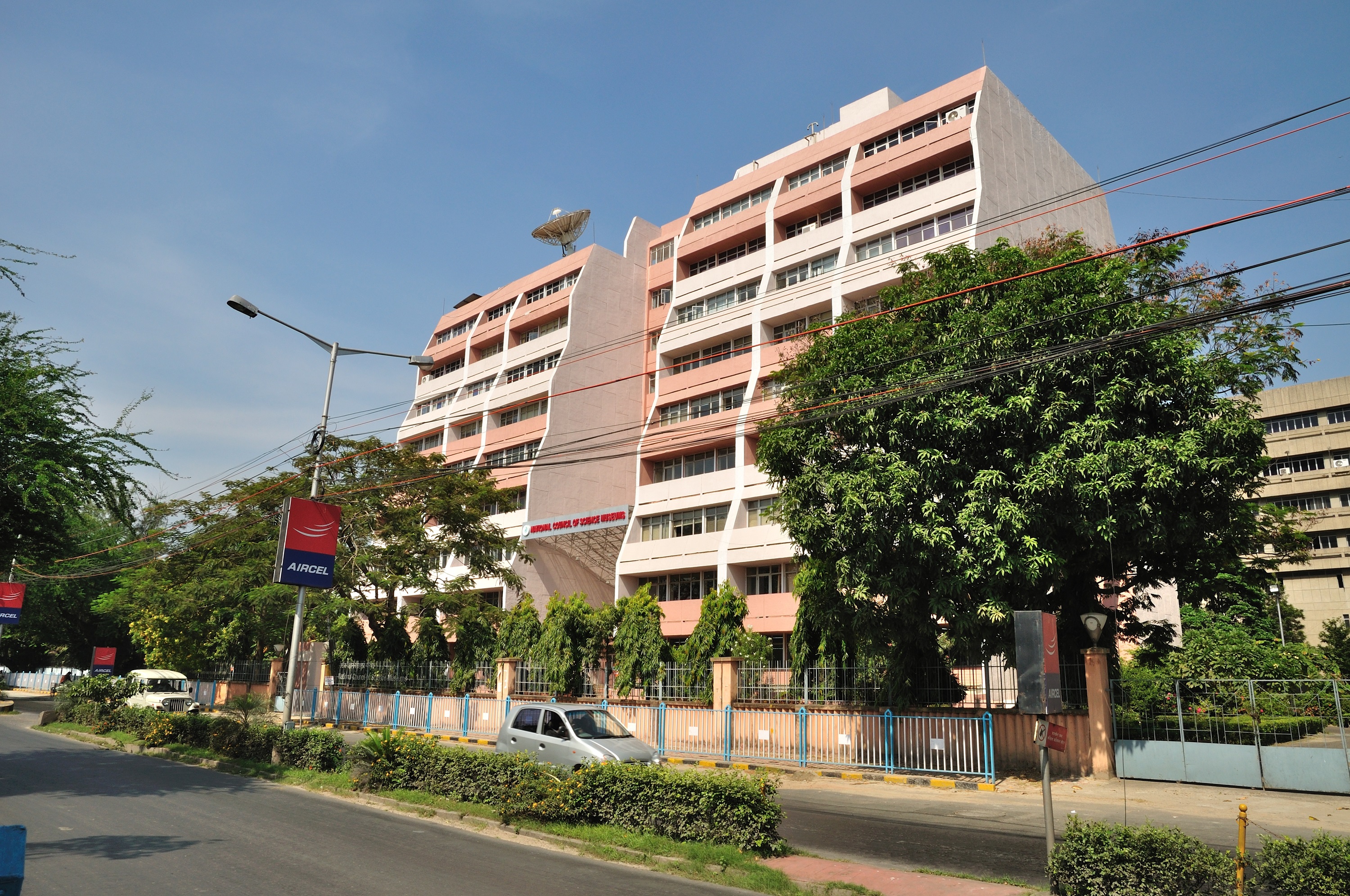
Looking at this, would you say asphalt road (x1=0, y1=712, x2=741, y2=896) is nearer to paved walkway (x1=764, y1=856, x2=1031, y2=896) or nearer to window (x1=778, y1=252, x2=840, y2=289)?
paved walkway (x1=764, y1=856, x2=1031, y2=896)

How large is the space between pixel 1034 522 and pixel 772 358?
2277 centimetres

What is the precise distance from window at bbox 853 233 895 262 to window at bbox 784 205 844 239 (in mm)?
2263

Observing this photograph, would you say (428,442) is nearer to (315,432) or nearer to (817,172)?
(817,172)

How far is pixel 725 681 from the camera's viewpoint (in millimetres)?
24094

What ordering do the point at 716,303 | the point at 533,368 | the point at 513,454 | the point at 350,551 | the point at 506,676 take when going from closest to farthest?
the point at 506,676 → the point at 350,551 → the point at 716,303 → the point at 513,454 → the point at 533,368

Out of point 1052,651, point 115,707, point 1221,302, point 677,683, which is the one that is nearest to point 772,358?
point 677,683

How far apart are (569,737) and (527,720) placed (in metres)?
1.40

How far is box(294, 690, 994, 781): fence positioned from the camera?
1881 cm

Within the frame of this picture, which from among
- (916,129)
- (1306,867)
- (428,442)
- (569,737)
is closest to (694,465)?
(916,129)

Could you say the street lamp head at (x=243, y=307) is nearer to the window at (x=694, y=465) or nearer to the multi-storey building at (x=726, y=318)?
the multi-storey building at (x=726, y=318)

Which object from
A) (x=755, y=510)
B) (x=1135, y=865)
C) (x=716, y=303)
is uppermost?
(x=716, y=303)

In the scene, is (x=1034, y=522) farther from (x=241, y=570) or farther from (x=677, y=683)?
(x=241, y=570)

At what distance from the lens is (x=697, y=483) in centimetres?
4031

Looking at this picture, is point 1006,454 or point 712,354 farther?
point 712,354
